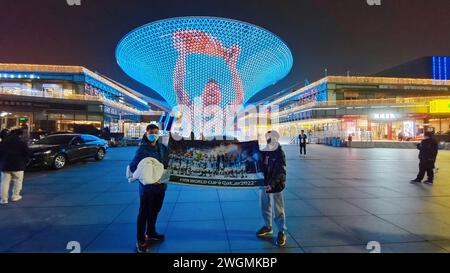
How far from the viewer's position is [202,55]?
123 feet

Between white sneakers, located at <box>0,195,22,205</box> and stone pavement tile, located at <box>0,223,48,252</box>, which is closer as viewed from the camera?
stone pavement tile, located at <box>0,223,48,252</box>

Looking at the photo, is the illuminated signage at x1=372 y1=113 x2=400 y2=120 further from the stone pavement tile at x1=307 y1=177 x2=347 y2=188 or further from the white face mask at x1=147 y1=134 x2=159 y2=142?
the white face mask at x1=147 y1=134 x2=159 y2=142


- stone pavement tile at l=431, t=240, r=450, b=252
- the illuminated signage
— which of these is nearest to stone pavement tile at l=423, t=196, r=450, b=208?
stone pavement tile at l=431, t=240, r=450, b=252

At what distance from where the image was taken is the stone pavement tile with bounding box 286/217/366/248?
Result: 4.12 metres

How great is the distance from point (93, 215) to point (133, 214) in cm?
81

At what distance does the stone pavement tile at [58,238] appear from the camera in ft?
13.0

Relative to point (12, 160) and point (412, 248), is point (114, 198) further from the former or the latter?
point (412, 248)

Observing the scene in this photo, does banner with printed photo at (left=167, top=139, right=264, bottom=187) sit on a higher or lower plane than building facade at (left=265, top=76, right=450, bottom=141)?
lower

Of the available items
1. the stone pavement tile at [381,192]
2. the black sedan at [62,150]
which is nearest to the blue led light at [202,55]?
the black sedan at [62,150]

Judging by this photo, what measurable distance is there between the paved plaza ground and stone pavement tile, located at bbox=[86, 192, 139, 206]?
0.02 m

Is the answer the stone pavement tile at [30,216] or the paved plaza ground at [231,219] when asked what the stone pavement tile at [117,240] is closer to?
the paved plaza ground at [231,219]

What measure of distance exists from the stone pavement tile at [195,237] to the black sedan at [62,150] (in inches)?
392
